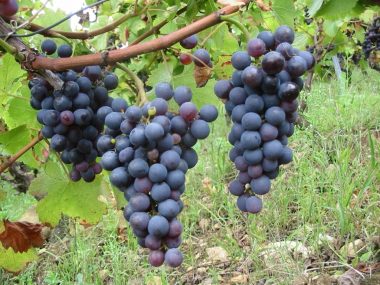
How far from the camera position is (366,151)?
3.11m

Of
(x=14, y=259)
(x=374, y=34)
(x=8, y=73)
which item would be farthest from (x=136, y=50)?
(x=374, y=34)

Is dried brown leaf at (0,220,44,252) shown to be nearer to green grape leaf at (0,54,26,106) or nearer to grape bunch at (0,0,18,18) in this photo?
green grape leaf at (0,54,26,106)

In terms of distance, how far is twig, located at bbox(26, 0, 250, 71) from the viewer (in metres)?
1.03

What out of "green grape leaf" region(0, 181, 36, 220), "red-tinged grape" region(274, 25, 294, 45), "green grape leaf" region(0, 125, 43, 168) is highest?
"red-tinged grape" region(274, 25, 294, 45)

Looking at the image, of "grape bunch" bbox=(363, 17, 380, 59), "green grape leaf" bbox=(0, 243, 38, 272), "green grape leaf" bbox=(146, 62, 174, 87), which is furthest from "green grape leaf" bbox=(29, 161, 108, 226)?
"grape bunch" bbox=(363, 17, 380, 59)

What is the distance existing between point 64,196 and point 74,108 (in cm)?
49

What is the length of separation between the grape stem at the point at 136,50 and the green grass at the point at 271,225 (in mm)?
1235

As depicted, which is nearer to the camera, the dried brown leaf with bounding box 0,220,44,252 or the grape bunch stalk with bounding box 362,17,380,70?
the dried brown leaf with bounding box 0,220,44,252

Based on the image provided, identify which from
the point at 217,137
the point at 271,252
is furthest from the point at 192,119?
the point at 217,137

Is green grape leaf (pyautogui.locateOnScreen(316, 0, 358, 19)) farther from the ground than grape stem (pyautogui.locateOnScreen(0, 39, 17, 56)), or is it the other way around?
green grape leaf (pyautogui.locateOnScreen(316, 0, 358, 19))

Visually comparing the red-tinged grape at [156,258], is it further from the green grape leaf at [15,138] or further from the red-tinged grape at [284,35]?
the green grape leaf at [15,138]

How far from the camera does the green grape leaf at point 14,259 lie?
176 centimetres

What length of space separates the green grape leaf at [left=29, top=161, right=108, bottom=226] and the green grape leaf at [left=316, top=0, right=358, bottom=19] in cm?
82

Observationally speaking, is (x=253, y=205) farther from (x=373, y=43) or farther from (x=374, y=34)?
(x=373, y=43)
